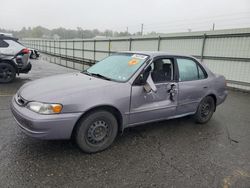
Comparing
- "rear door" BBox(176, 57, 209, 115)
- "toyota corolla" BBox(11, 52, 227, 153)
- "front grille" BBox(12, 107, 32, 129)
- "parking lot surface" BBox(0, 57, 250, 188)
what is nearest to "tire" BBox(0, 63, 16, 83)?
"parking lot surface" BBox(0, 57, 250, 188)

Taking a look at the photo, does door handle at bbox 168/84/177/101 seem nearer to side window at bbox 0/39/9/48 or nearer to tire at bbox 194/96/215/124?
tire at bbox 194/96/215/124

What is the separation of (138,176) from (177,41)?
940 centimetres

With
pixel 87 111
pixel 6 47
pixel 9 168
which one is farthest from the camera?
pixel 6 47

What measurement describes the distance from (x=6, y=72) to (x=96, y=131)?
6.31 m

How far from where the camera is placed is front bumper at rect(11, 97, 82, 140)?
2533 mm

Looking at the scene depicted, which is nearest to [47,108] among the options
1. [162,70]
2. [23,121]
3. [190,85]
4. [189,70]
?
[23,121]

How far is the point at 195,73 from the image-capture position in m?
4.24

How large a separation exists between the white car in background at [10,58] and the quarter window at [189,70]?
A: 21.0 ft

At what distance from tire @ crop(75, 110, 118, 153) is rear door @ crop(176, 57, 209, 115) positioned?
1.54 metres

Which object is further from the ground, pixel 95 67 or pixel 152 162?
pixel 95 67

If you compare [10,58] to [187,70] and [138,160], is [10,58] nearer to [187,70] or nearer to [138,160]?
[187,70]

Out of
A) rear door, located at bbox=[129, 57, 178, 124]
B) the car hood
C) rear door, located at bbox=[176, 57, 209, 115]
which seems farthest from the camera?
rear door, located at bbox=[176, 57, 209, 115]

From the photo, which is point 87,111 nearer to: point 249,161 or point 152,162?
point 152,162

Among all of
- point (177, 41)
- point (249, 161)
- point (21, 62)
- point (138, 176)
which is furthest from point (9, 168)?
point (177, 41)
